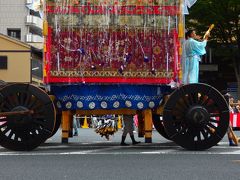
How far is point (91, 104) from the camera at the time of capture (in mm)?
11758

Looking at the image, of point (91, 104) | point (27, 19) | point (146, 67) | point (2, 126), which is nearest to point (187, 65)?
point (146, 67)

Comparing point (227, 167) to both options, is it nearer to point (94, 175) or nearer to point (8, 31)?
point (94, 175)

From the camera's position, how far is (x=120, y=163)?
9422 millimetres

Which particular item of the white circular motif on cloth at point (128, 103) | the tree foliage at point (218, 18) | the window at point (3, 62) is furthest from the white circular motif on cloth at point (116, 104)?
the window at point (3, 62)

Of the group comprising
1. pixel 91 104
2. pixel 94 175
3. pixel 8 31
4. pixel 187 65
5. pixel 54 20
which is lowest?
pixel 94 175

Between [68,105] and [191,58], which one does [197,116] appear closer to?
[191,58]

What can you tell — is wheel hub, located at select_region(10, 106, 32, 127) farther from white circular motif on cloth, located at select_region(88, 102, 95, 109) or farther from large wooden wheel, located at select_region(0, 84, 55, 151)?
white circular motif on cloth, located at select_region(88, 102, 95, 109)

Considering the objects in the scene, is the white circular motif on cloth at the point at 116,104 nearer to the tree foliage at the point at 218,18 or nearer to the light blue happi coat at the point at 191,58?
the light blue happi coat at the point at 191,58

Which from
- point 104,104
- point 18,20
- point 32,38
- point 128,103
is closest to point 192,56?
point 128,103

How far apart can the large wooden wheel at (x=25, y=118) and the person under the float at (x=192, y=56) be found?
111 inches

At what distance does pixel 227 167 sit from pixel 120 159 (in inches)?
73.4

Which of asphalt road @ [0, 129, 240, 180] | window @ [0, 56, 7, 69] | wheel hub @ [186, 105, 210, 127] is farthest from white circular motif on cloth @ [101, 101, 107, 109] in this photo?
window @ [0, 56, 7, 69]

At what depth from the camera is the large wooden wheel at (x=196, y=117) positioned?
11.3 metres

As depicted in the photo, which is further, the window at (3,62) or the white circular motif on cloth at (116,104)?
the window at (3,62)
